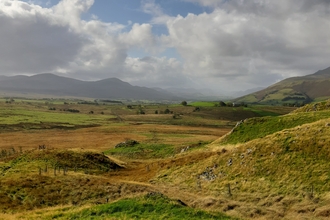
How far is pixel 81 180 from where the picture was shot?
36.5 m

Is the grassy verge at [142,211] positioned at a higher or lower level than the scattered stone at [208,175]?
higher

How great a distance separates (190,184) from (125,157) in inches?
1270

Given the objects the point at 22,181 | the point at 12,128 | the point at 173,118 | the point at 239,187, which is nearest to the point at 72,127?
the point at 12,128

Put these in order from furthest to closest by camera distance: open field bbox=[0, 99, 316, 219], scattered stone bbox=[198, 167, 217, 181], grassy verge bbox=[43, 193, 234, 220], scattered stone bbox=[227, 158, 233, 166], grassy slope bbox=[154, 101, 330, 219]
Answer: scattered stone bbox=[227, 158, 233, 166]
scattered stone bbox=[198, 167, 217, 181]
grassy slope bbox=[154, 101, 330, 219]
open field bbox=[0, 99, 316, 219]
grassy verge bbox=[43, 193, 234, 220]

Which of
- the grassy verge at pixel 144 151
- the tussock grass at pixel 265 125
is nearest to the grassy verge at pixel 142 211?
the tussock grass at pixel 265 125

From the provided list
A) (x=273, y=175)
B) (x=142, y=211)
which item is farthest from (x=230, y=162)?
(x=142, y=211)

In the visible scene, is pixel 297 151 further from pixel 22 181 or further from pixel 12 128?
pixel 12 128

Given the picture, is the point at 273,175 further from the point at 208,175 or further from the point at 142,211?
the point at 142,211

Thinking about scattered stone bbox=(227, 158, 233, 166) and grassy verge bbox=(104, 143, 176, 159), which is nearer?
scattered stone bbox=(227, 158, 233, 166)

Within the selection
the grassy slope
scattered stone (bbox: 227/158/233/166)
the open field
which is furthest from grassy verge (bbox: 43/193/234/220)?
scattered stone (bbox: 227/158/233/166)

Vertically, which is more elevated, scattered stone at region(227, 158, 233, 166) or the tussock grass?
the tussock grass

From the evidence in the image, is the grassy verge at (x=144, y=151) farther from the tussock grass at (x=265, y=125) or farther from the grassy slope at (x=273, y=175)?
the grassy slope at (x=273, y=175)

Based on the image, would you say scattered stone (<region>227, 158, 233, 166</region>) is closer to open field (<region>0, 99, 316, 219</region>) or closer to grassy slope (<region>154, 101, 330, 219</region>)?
grassy slope (<region>154, 101, 330, 219</region>)

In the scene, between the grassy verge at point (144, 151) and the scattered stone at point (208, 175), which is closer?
the scattered stone at point (208, 175)
